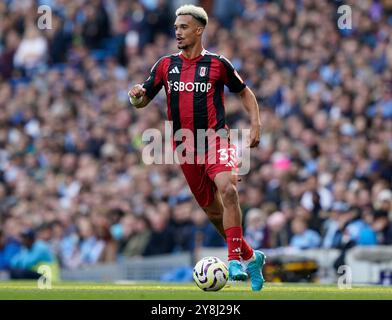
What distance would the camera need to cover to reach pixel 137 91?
12.3 metres

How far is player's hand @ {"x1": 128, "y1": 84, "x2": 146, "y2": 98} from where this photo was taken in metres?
12.3

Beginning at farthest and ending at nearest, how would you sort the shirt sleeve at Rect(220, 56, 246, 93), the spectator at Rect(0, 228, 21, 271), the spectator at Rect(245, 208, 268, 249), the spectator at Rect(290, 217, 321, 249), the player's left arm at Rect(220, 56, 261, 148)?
the spectator at Rect(0, 228, 21, 271) → the spectator at Rect(245, 208, 268, 249) → the spectator at Rect(290, 217, 321, 249) → the shirt sleeve at Rect(220, 56, 246, 93) → the player's left arm at Rect(220, 56, 261, 148)

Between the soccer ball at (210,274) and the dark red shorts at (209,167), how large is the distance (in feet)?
2.53

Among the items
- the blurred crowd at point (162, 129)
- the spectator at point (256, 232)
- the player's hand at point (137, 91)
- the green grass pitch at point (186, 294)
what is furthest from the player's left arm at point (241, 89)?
the spectator at point (256, 232)

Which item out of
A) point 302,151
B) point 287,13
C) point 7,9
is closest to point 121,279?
point 302,151

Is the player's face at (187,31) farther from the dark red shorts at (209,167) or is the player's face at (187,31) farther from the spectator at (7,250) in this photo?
the spectator at (7,250)

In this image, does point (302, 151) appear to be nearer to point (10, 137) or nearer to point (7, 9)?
point (10, 137)

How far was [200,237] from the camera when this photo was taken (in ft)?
65.9

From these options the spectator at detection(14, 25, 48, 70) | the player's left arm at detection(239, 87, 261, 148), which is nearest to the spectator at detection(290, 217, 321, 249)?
the player's left arm at detection(239, 87, 261, 148)

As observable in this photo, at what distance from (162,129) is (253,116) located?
10778 mm

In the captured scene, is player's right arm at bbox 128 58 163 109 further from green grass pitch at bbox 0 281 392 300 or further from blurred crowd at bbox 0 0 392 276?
blurred crowd at bbox 0 0 392 276

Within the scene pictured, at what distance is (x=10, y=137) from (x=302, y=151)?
7971 mm

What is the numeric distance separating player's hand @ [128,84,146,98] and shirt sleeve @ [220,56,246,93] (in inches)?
32.9

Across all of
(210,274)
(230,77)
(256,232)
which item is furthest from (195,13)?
(256,232)
